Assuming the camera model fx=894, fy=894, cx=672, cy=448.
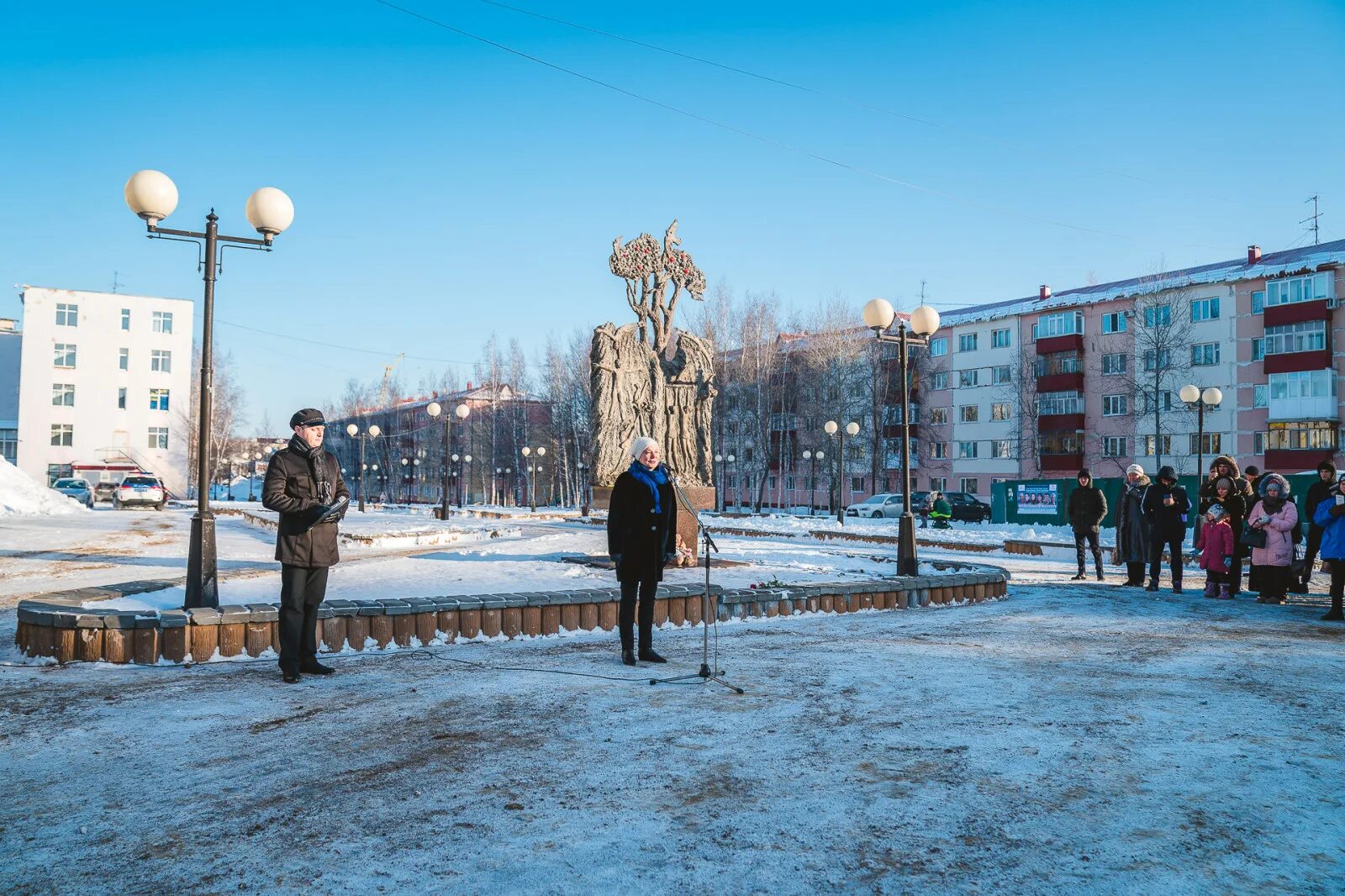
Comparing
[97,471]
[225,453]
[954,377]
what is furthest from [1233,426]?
[225,453]

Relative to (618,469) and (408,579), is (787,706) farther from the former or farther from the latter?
(618,469)

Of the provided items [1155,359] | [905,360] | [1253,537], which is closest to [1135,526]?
[1253,537]

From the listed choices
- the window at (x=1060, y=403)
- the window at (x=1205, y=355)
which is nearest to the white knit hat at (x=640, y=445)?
the window at (x=1205, y=355)

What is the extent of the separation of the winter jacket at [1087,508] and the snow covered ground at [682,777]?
6.81m

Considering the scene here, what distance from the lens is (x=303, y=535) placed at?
598 centimetres

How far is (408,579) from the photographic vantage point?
1033 centimetres

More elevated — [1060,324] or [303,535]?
[1060,324]

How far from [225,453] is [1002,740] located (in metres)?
83.7

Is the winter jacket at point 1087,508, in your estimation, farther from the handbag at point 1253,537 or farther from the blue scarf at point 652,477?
the blue scarf at point 652,477

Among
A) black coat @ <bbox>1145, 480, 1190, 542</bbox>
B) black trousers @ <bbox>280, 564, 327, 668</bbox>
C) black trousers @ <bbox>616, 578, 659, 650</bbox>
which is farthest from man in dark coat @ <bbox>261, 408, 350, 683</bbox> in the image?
black coat @ <bbox>1145, 480, 1190, 542</bbox>

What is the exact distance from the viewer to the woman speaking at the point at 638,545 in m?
6.63

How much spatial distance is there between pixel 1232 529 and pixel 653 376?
8.08 metres

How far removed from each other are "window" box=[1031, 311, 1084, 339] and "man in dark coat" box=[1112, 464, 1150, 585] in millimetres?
42923

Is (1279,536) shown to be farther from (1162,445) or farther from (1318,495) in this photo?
(1162,445)
